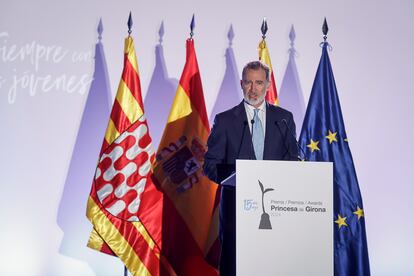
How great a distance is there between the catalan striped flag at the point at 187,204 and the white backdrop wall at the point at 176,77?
22.8 inches

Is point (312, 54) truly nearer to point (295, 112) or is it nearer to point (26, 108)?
point (295, 112)

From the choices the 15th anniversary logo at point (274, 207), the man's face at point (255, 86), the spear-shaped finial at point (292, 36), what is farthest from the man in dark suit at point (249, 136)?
the spear-shaped finial at point (292, 36)

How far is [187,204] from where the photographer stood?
3.29 meters

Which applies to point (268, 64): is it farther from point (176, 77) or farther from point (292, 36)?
point (176, 77)

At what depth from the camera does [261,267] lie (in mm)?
2039

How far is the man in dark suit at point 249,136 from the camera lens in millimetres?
2796

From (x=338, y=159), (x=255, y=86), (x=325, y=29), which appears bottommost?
(x=338, y=159)

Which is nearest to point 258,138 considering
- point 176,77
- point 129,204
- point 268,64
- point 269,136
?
point 269,136

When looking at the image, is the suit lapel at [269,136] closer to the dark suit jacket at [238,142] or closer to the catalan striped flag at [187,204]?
the dark suit jacket at [238,142]

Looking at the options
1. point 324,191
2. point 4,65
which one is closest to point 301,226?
point 324,191

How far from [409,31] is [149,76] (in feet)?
7.01

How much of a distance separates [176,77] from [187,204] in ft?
3.46

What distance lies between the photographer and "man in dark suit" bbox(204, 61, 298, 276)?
110 inches

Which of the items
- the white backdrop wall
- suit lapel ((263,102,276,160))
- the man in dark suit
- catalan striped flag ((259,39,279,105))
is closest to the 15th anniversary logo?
the man in dark suit
